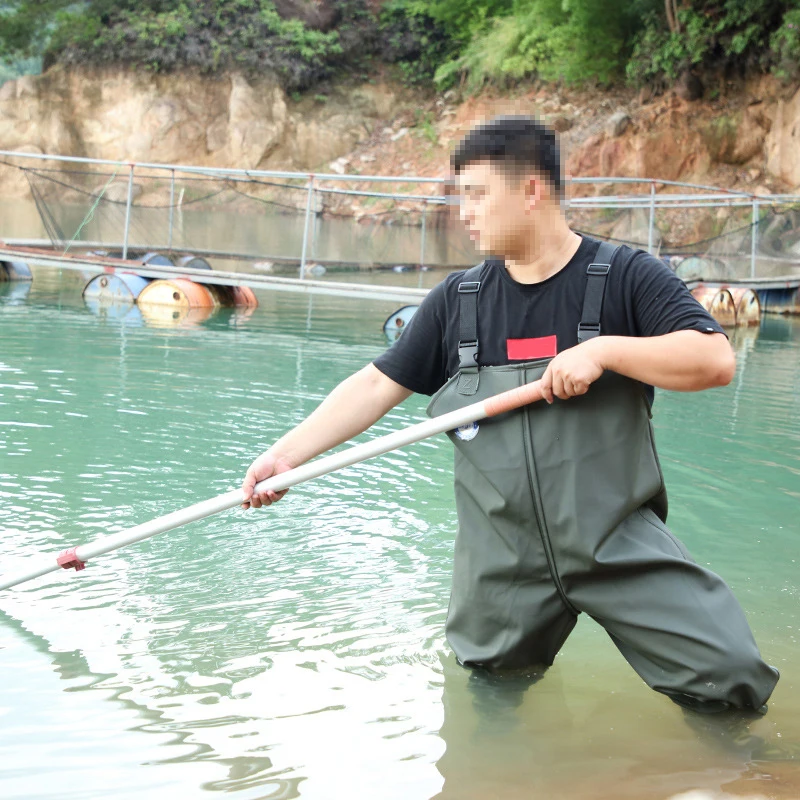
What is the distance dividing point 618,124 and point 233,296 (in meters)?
13.8

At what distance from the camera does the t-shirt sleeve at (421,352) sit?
224cm

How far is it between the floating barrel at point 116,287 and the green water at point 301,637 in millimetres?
5738

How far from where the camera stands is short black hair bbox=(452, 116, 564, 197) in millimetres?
1976

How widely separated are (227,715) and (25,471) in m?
2.55

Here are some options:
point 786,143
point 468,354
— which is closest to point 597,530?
point 468,354

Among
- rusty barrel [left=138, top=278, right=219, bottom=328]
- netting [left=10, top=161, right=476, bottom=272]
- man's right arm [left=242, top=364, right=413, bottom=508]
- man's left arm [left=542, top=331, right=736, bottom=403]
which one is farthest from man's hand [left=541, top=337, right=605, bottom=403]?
netting [left=10, top=161, right=476, bottom=272]

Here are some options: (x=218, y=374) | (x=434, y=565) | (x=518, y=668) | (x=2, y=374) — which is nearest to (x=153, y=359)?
(x=218, y=374)

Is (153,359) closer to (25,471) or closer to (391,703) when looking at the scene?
(25,471)

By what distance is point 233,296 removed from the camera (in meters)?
12.4

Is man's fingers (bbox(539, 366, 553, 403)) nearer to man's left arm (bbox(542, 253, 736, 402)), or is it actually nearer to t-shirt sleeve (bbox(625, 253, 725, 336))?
man's left arm (bbox(542, 253, 736, 402))

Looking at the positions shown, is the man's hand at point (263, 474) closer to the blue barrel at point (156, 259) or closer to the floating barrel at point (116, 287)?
the floating barrel at point (116, 287)

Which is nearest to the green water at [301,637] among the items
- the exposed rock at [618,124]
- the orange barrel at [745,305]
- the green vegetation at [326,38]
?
the orange barrel at [745,305]

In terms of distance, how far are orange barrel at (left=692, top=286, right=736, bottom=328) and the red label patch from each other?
10.3m

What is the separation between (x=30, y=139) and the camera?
30.9m
